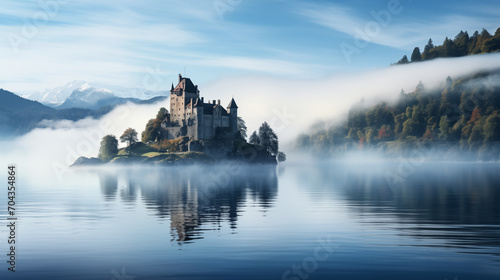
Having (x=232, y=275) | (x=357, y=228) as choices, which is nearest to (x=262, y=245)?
(x=232, y=275)

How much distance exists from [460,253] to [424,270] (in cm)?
507

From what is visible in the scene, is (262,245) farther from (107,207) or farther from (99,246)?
(107,207)

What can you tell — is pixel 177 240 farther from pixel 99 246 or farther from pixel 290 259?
pixel 290 259

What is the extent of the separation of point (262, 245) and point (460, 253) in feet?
42.1

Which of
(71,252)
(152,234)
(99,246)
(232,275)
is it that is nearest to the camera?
(232,275)

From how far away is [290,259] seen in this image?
101 ft

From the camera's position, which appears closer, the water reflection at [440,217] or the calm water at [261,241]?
the calm water at [261,241]

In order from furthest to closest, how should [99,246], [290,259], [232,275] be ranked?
[99,246] → [290,259] → [232,275]

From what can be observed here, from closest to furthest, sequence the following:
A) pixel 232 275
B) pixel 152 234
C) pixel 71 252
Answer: pixel 232 275 < pixel 71 252 < pixel 152 234

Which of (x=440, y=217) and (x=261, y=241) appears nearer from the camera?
(x=261, y=241)

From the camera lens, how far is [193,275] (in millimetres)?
27031

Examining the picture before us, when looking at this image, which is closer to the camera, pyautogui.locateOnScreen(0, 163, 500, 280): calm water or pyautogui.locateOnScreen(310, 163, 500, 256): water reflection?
pyautogui.locateOnScreen(0, 163, 500, 280): calm water

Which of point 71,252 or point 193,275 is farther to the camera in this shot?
point 71,252

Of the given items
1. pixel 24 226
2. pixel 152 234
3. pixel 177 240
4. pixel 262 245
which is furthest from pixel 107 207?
pixel 262 245
